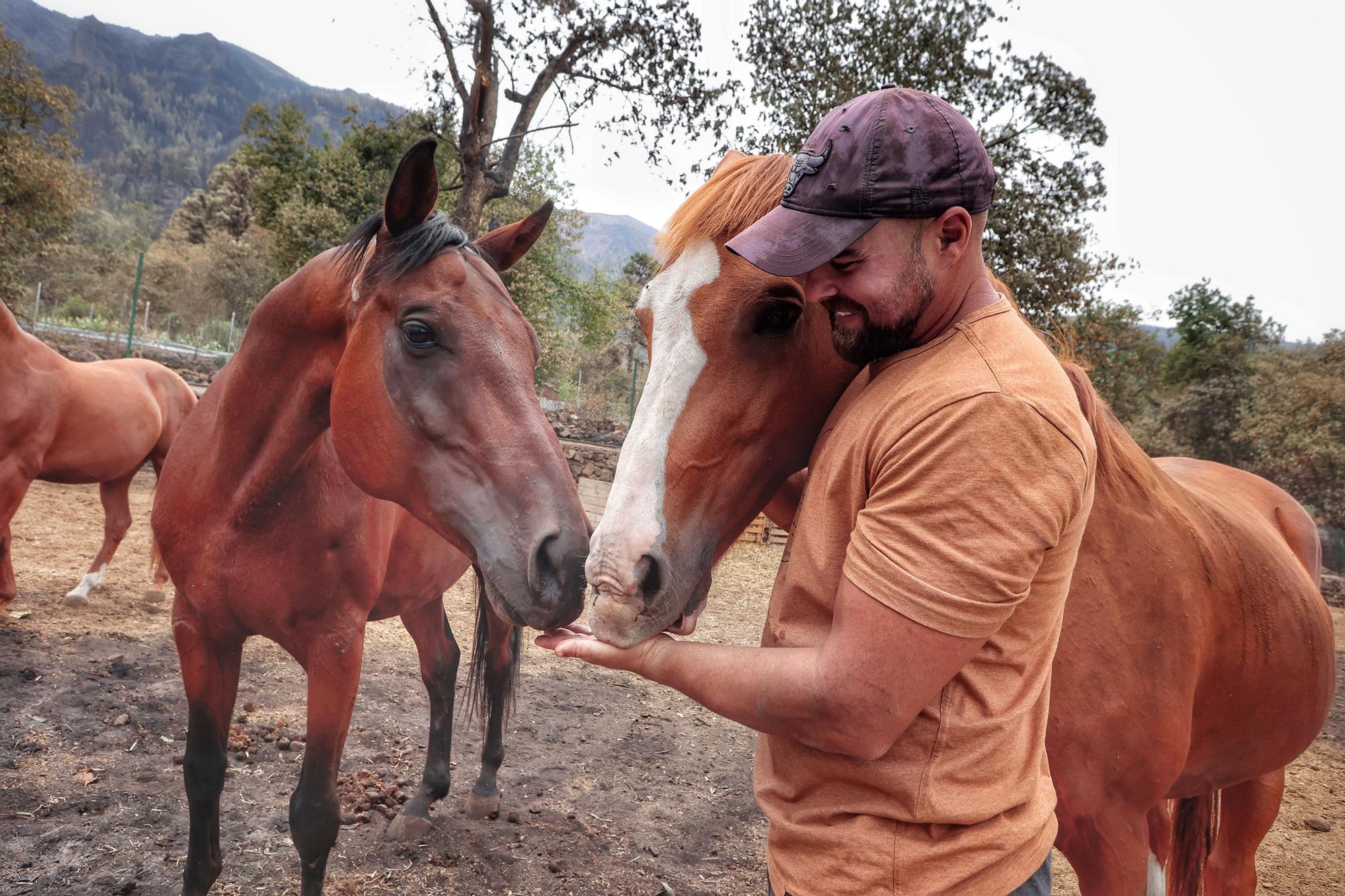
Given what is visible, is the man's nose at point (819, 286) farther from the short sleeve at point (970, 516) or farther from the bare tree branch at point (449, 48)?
the bare tree branch at point (449, 48)

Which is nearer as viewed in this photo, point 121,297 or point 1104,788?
point 1104,788

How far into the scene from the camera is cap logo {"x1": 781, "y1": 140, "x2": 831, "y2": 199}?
3.49 feet

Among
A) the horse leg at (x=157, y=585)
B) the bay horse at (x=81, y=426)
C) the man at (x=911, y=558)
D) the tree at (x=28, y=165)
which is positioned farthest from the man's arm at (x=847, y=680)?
the tree at (x=28, y=165)

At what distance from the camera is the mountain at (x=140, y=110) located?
10619 cm

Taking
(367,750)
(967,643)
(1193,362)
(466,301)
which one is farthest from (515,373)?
(1193,362)

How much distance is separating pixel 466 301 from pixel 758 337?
109 centimetres

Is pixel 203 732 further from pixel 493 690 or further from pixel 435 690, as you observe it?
pixel 493 690

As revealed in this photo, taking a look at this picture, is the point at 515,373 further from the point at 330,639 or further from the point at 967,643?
the point at 967,643

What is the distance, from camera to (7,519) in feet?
17.0

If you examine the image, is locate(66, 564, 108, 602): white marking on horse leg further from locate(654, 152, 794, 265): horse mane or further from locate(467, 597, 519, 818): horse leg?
locate(654, 152, 794, 265): horse mane

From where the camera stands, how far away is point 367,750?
4188mm

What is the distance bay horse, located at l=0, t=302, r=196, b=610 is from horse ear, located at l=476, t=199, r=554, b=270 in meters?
3.22

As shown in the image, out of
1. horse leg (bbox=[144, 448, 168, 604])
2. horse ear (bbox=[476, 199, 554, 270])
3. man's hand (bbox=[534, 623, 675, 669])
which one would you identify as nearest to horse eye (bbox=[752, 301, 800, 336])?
man's hand (bbox=[534, 623, 675, 669])

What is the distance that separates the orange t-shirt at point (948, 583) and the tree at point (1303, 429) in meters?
18.0
